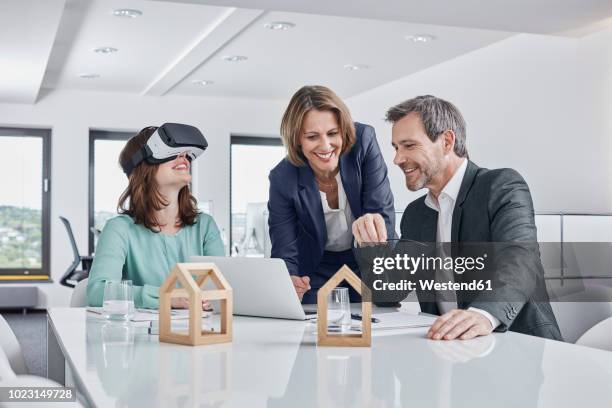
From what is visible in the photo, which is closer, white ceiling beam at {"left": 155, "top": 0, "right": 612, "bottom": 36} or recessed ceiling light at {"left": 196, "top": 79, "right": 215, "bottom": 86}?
white ceiling beam at {"left": 155, "top": 0, "right": 612, "bottom": 36}

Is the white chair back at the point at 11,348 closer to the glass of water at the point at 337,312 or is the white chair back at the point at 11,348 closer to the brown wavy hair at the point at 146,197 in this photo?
the brown wavy hair at the point at 146,197

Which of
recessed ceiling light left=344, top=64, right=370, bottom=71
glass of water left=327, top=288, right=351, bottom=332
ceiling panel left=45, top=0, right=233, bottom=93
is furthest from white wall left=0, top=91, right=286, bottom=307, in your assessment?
glass of water left=327, top=288, right=351, bottom=332

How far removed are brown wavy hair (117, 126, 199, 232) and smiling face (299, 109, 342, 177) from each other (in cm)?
52

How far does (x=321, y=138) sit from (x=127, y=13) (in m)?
3.72

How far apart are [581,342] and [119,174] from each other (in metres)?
8.57

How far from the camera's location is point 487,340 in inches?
66.2

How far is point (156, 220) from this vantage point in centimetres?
270

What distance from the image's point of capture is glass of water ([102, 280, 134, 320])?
6.87 ft

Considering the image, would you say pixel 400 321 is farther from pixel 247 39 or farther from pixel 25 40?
pixel 25 40

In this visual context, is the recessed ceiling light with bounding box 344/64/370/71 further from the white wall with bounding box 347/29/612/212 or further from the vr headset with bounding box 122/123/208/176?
the vr headset with bounding box 122/123/208/176

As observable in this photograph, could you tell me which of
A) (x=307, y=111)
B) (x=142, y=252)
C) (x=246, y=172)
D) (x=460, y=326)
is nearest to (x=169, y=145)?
(x=142, y=252)

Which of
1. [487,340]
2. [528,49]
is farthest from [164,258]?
[528,49]

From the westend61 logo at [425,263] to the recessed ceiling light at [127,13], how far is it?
407cm

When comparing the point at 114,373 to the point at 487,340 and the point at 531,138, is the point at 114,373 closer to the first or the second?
the point at 487,340
